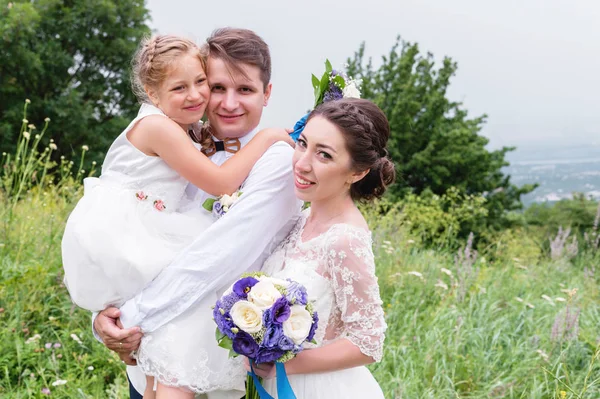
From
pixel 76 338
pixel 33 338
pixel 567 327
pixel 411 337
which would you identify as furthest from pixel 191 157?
pixel 567 327

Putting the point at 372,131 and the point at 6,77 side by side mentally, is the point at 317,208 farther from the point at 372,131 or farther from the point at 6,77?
the point at 6,77

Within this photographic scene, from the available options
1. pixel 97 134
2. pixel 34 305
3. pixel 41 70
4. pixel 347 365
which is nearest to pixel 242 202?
pixel 347 365

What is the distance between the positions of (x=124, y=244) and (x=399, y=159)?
2483 centimetres

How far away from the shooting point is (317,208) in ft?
7.93

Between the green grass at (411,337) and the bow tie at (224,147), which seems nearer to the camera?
the bow tie at (224,147)

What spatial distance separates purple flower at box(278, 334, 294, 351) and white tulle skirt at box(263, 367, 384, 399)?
1.31 feet

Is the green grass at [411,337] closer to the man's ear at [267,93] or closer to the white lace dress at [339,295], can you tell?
the white lace dress at [339,295]

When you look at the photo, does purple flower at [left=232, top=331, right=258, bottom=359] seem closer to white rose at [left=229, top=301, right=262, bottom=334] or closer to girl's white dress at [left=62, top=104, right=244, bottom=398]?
white rose at [left=229, top=301, right=262, bottom=334]

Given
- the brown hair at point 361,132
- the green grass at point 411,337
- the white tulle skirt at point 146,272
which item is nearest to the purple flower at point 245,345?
the white tulle skirt at point 146,272

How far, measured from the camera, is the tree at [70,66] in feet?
71.3

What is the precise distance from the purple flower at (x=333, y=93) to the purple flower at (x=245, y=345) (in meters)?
1.04

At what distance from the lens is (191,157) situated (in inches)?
94.2

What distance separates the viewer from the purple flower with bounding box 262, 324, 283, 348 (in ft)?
6.28

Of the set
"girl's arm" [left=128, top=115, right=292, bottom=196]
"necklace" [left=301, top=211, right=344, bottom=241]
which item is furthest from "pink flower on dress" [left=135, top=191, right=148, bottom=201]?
"necklace" [left=301, top=211, right=344, bottom=241]
